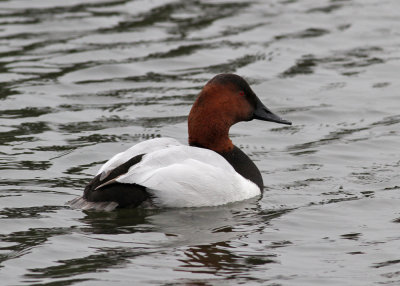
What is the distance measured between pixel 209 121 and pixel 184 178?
0.72 m

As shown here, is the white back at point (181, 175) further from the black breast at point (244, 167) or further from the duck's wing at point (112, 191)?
the black breast at point (244, 167)

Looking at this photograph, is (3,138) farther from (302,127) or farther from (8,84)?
(302,127)

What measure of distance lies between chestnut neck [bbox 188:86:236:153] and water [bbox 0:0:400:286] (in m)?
0.60

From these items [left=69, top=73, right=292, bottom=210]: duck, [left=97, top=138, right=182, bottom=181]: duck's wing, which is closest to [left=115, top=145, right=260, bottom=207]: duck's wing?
[left=69, top=73, right=292, bottom=210]: duck

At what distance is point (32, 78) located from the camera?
37.0 feet

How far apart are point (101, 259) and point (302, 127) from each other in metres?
4.21

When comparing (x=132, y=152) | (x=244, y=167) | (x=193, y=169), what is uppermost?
(x=132, y=152)

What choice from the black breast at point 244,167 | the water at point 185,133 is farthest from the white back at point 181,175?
the black breast at point 244,167

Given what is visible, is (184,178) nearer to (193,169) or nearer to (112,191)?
(193,169)

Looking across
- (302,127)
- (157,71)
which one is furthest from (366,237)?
(157,71)

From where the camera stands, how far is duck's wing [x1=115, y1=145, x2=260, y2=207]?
7371 millimetres

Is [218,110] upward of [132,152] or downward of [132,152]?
upward

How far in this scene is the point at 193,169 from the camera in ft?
24.6

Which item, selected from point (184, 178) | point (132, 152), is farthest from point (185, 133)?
point (184, 178)
